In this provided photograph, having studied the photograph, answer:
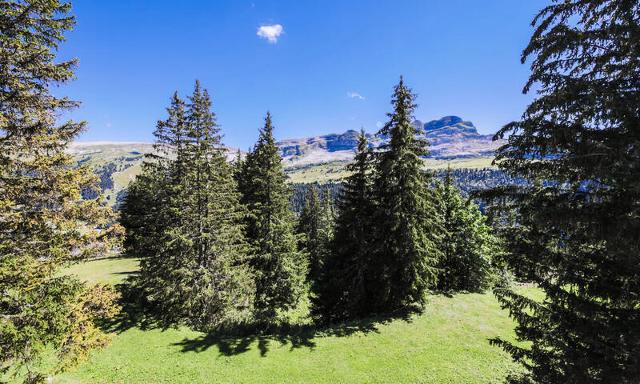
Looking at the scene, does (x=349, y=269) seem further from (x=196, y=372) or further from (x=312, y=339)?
(x=196, y=372)

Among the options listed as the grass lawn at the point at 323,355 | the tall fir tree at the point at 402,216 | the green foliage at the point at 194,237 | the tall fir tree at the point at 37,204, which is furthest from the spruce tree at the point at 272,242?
the tall fir tree at the point at 37,204

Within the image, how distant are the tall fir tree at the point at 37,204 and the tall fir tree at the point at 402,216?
56.6 feet

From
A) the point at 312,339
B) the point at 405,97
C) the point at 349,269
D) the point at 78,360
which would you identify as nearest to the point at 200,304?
the point at 312,339

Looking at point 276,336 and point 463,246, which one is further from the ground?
point 463,246

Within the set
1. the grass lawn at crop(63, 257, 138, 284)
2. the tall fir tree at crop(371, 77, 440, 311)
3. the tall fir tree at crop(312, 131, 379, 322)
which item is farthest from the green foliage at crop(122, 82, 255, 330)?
the grass lawn at crop(63, 257, 138, 284)

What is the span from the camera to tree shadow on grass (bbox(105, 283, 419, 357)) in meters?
19.4

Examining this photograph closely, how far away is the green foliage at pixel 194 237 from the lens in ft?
76.6

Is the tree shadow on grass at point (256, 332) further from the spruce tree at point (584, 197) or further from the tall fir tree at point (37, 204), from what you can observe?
the spruce tree at point (584, 197)

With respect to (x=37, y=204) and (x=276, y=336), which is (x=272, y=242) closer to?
(x=276, y=336)

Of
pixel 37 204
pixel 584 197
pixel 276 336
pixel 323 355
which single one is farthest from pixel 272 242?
pixel 584 197

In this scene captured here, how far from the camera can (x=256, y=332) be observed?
2214 centimetres

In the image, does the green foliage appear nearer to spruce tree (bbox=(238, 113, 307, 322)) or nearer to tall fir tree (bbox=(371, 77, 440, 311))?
spruce tree (bbox=(238, 113, 307, 322))

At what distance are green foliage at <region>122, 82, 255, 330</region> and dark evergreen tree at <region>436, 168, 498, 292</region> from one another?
19984 millimetres

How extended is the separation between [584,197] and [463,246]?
26542mm
